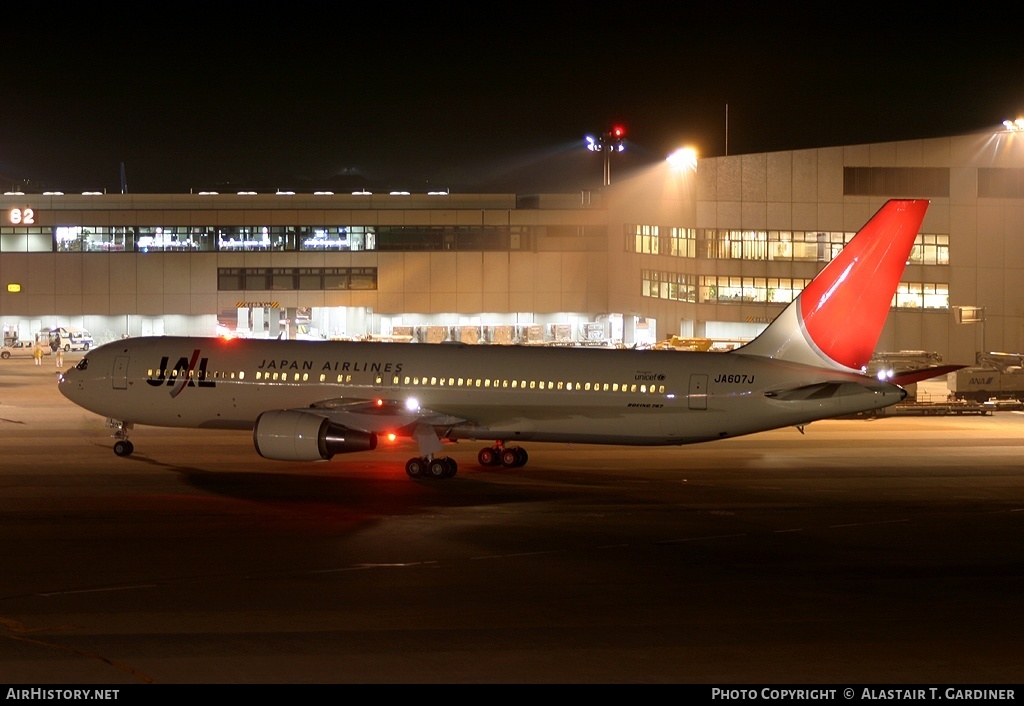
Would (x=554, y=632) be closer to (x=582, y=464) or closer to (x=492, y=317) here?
(x=582, y=464)

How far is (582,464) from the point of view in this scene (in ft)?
130

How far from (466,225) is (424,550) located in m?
71.8

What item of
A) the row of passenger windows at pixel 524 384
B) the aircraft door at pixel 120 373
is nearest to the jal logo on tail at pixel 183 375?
the aircraft door at pixel 120 373

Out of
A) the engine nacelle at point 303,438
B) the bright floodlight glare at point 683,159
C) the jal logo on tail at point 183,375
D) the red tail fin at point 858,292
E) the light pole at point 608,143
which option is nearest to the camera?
the engine nacelle at point 303,438

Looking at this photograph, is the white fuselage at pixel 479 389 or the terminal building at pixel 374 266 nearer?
the white fuselage at pixel 479 389

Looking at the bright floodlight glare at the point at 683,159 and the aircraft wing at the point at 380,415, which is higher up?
the bright floodlight glare at the point at 683,159

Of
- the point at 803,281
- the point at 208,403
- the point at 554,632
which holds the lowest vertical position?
the point at 554,632

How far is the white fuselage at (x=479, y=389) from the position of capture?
118 ft

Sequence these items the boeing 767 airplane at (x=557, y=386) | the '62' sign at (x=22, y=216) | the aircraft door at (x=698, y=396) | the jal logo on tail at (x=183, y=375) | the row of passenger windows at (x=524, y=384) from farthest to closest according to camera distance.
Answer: the '62' sign at (x=22, y=216)
the jal logo on tail at (x=183, y=375)
the row of passenger windows at (x=524, y=384)
the aircraft door at (x=698, y=396)
the boeing 767 airplane at (x=557, y=386)

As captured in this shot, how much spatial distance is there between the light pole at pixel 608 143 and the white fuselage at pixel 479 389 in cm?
6458

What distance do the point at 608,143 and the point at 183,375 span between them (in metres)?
71.3

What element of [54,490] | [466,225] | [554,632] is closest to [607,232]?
[466,225]

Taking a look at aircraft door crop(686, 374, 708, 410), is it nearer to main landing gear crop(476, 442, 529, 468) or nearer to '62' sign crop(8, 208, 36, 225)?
main landing gear crop(476, 442, 529, 468)

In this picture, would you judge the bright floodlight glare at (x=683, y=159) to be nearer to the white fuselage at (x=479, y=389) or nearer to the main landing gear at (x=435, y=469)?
the white fuselage at (x=479, y=389)
